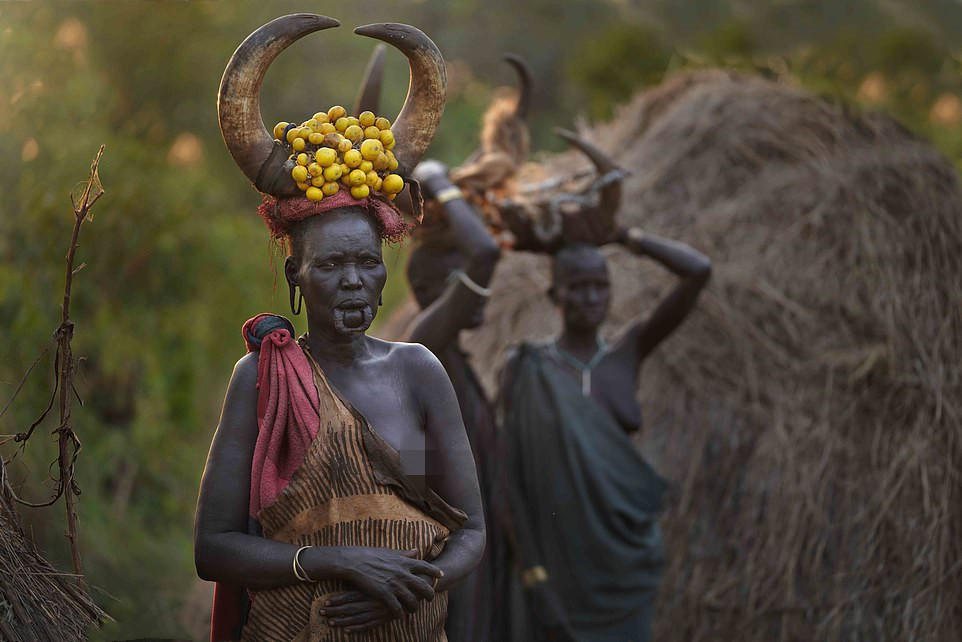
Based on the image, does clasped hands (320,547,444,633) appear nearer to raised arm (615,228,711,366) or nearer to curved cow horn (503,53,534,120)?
raised arm (615,228,711,366)

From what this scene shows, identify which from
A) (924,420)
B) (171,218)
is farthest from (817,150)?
(171,218)

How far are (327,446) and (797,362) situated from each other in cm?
436

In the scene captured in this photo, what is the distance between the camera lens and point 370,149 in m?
2.63

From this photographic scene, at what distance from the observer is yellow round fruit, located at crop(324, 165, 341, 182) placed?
8.50 ft

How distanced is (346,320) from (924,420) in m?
3.85

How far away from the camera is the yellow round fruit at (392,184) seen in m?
2.68

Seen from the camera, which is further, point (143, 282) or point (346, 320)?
point (143, 282)

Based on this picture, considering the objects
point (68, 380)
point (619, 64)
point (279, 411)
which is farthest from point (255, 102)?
point (619, 64)

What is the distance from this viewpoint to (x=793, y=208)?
683cm

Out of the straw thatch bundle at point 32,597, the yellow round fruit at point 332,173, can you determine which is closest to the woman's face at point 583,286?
the yellow round fruit at point 332,173

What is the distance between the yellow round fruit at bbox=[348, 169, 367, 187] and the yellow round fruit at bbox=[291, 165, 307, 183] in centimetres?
10

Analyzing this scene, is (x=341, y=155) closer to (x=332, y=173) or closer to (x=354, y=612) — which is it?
(x=332, y=173)

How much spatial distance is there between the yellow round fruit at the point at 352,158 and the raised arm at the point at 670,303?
2.84 metres

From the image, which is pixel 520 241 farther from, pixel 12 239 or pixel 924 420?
pixel 12 239
